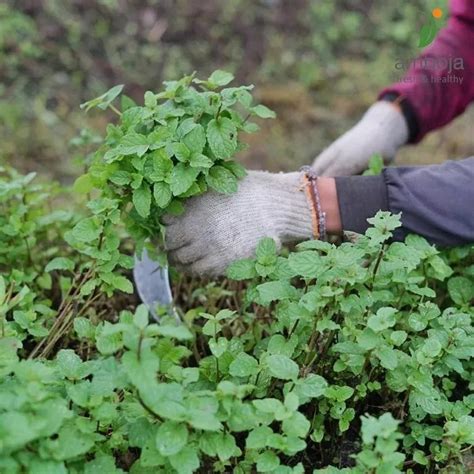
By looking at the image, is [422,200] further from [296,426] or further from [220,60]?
[220,60]

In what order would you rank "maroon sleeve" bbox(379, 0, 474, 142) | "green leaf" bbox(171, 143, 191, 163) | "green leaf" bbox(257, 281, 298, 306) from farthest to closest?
"maroon sleeve" bbox(379, 0, 474, 142) < "green leaf" bbox(171, 143, 191, 163) < "green leaf" bbox(257, 281, 298, 306)

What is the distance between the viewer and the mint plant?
149 centimetres

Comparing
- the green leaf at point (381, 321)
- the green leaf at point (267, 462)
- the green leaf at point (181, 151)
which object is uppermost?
the green leaf at point (181, 151)

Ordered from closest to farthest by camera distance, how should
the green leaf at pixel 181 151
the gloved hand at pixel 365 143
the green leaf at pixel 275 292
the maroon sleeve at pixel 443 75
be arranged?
the green leaf at pixel 275 292
the green leaf at pixel 181 151
the gloved hand at pixel 365 143
the maroon sleeve at pixel 443 75

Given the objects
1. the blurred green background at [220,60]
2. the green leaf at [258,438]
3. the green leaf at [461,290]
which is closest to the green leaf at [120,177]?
the green leaf at [258,438]

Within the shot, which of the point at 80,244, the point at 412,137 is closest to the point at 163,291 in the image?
the point at 80,244

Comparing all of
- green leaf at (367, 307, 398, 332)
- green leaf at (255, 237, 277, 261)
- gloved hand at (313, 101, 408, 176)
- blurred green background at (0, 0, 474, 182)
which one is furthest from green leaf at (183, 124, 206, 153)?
blurred green background at (0, 0, 474, 182)

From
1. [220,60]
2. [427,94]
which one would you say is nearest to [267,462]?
[427,94]

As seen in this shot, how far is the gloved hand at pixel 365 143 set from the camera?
95.0 inches

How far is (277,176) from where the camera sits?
1820mm

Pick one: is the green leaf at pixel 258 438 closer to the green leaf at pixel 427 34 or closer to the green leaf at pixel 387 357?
the green leaf at pixel 387 357

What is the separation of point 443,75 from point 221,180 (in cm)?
131

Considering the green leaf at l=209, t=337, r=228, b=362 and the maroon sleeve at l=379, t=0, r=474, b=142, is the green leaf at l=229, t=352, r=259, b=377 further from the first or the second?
the maroon sleeve at l=379, t=0, r=474, b=142

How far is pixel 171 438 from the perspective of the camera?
1112 mm
